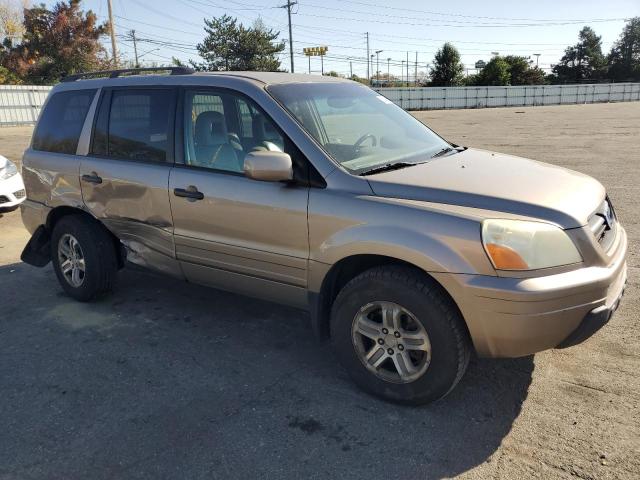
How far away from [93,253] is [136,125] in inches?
44.1

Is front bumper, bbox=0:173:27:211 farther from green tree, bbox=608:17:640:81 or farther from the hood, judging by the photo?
green tree, bbox=608:17:640:81

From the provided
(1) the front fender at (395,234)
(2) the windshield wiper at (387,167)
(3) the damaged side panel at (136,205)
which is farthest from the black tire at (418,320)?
(3) the damaged side panel at (136,205)

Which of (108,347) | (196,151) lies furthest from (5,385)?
(196,151)

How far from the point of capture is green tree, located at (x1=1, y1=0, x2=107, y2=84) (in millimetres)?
40719

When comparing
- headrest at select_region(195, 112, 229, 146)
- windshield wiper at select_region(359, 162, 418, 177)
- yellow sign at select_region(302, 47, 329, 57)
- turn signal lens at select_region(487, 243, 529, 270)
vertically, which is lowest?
turn signal lens at select_region(487, 243, 529, 270)

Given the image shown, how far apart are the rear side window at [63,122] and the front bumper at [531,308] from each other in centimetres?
331

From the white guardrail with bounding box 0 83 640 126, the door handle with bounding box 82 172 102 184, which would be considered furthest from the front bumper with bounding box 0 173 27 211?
the white guardrail with bounding box 0 83 640 126

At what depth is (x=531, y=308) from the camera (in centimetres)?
260

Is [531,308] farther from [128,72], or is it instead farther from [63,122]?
[63,122]

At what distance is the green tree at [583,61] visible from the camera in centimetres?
8144

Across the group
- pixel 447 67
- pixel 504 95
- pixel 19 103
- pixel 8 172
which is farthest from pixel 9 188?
pixel 447 67

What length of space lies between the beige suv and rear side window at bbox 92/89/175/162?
1 cm

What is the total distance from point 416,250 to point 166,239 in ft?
6.61

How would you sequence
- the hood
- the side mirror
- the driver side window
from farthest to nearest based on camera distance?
the driver side window
the side mirror
the hood
